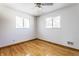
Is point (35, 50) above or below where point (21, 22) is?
below

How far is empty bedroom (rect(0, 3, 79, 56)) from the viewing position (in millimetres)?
1381

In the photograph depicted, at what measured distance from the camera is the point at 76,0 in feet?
4.36

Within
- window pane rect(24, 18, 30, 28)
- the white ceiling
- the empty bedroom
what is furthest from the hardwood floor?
the white ceiling

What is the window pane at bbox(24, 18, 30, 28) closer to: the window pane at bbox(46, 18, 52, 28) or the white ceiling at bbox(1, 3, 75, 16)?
the white ceiling at bbox(1, 3, 75, 16)

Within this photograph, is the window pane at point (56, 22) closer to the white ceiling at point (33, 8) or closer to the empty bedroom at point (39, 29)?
the empty bedroom at point (39, 29)

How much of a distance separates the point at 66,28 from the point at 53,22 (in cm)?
25

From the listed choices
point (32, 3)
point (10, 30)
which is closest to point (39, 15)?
point (32, 3)

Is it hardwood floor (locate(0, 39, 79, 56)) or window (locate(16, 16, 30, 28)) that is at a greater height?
window (locate(16, 16, 30, 28))

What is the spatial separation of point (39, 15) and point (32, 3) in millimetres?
251

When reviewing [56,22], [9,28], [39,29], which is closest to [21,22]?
[9,28]

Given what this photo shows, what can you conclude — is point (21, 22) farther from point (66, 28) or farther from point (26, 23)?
point (66, 28)

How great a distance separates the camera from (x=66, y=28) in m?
1.43

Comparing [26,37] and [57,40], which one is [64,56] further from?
[26,37]

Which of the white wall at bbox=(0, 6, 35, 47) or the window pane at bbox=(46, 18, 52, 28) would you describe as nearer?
the white wall at bbox=(0, 6, 35, 47)
